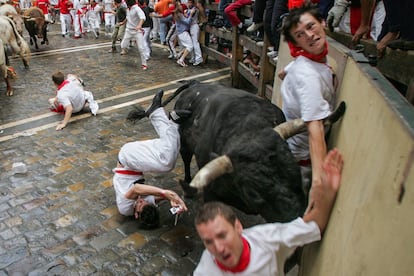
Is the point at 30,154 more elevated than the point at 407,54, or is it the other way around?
the point at 407,54

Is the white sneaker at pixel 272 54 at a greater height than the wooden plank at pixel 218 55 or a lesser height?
greater

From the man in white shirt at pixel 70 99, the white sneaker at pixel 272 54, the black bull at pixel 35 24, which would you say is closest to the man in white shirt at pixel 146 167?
the white sneaker at pixel 272 54

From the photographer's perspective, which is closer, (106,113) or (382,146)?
(382,146)

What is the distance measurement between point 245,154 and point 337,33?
2122 millimetres

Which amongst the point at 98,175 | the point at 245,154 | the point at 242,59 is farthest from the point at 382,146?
the point at 242,59

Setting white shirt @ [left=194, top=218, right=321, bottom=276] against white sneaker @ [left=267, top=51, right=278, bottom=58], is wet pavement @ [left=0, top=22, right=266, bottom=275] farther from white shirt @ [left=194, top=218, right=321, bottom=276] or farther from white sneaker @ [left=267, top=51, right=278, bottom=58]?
white sneaker @ [left=267, top=51, right=278, bottom=58]

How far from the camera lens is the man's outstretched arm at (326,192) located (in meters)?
2.37

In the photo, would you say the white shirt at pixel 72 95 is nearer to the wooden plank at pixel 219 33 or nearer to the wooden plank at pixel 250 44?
the wooden plank at pixel 250 44

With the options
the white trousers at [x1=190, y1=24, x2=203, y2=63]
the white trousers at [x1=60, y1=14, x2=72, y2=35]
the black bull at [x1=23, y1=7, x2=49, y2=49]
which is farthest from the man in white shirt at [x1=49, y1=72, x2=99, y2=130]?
the white trousers at [x1=60, y1=14, x2=72, y2=35]

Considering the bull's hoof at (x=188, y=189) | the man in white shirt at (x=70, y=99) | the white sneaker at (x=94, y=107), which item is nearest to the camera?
the bull's hoof at (x=188, y=189)

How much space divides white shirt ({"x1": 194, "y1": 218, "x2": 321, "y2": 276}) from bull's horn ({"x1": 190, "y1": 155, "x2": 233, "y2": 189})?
17.2 inches

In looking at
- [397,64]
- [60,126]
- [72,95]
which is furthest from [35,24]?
[397,64]

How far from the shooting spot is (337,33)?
4.08 m

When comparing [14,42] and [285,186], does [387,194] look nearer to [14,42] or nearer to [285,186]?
[285,186]
